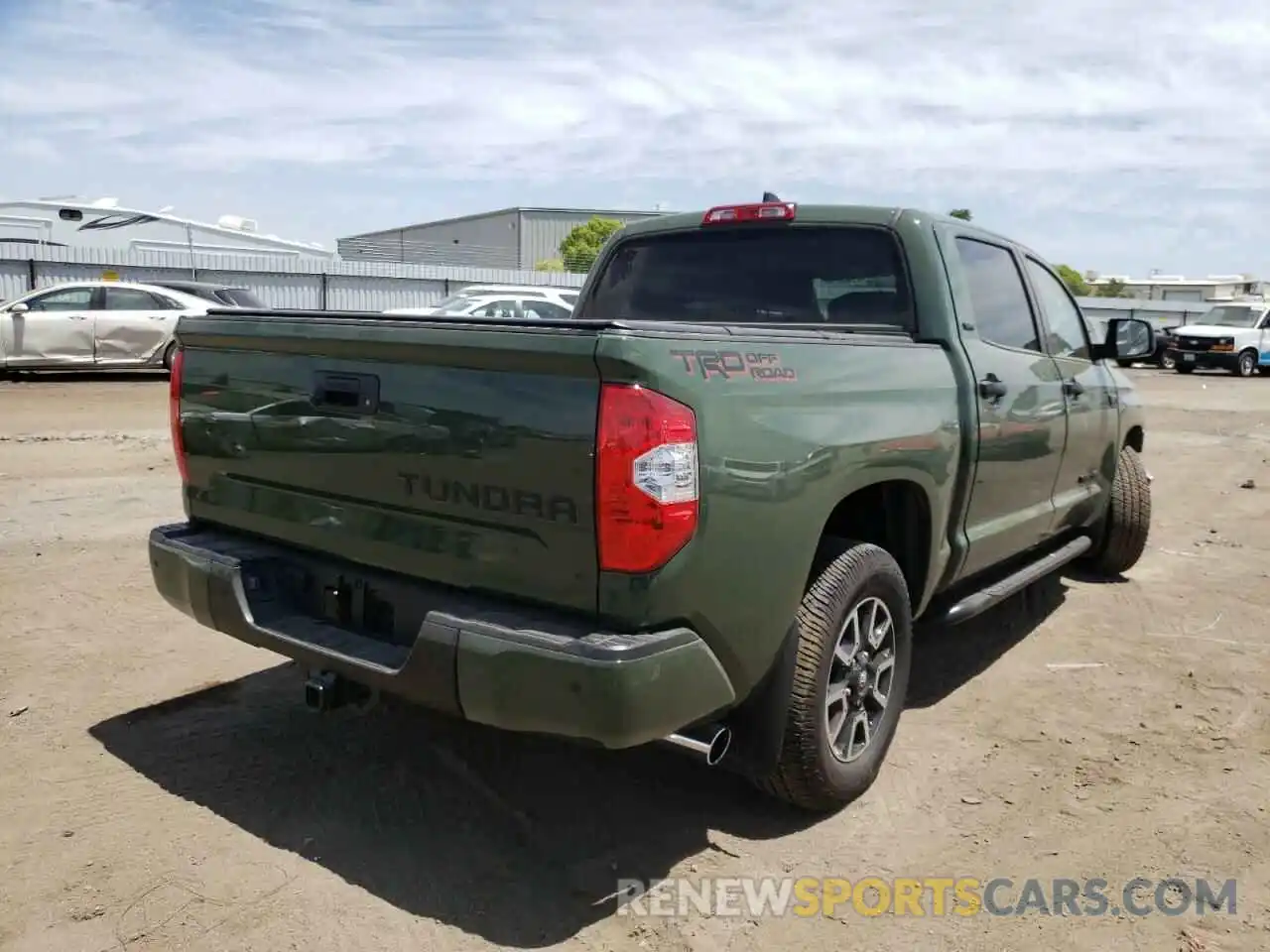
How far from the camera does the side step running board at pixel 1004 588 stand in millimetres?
4117

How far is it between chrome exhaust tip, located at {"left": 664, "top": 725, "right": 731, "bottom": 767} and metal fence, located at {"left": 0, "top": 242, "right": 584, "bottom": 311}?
20154 mm

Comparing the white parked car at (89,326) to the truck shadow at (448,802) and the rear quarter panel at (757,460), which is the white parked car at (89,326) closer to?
the truck shadow at (448,802)

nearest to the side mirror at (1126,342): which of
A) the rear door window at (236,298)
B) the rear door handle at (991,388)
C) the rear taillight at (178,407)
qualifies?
the rear door handle at (991,388)

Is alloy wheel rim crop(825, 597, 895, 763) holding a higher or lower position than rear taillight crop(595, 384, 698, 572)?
lower

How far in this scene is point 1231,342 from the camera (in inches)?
1064

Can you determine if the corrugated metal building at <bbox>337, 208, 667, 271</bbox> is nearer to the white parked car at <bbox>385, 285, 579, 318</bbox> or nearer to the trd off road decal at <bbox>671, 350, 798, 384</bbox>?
the white parked car at <bbox>385, 285, 579, 318</bbox>

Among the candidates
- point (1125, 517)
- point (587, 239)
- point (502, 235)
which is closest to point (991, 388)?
point (1125, 517)

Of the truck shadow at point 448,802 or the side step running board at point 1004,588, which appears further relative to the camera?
the side step running board at point 1004,588

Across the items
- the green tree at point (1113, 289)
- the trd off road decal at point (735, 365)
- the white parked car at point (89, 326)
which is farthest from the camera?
the green tree at point (1113, 289)

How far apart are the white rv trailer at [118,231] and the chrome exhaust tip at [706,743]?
2504 centimetres

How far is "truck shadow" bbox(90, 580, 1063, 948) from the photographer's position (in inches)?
116

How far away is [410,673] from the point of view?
2.79 m

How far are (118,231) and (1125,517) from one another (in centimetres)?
2542

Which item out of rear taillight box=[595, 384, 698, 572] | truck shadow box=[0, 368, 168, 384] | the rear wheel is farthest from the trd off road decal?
the rear wheel
